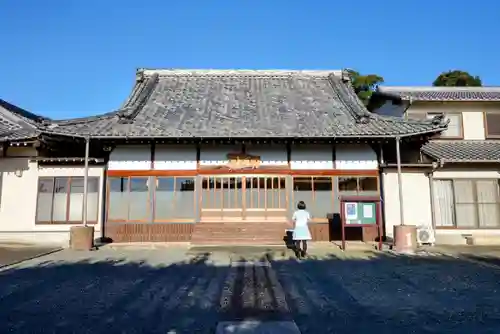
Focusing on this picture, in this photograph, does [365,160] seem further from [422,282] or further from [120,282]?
[120,282]

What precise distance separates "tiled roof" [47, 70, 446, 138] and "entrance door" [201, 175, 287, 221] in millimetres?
1833

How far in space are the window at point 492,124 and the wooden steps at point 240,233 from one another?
985 cm

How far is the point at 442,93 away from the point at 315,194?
8276mm

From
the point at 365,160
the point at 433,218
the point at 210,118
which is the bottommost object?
the point at 433,218

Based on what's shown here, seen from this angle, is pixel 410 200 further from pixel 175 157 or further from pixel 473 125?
pixel 175 157

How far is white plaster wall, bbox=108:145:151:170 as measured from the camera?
12.8 m

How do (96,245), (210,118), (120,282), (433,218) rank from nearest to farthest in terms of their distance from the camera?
(120,282) → (96,245) → (433,218) → (210,118)

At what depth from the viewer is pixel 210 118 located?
45.4ft

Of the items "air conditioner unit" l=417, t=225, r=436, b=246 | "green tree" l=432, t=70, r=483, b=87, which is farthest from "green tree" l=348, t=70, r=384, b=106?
"air conditioner unit" l=417, t=225, r=436, b=246

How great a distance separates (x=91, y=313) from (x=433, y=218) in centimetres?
1188

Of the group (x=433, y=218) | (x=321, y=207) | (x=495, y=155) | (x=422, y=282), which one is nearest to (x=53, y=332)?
(x=422, y=282)

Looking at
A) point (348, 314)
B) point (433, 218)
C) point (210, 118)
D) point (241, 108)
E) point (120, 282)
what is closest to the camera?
point (348, 314)

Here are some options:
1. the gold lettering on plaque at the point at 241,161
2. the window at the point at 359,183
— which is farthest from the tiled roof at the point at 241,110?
the window at the point at 359,183

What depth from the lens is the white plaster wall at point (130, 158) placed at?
42.0ft
